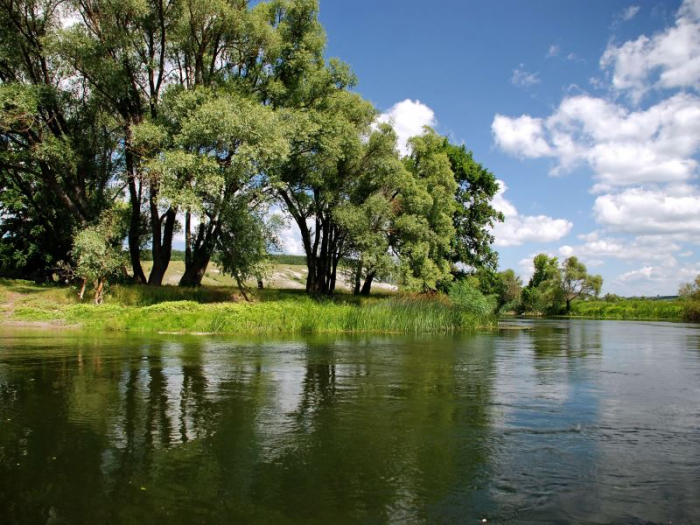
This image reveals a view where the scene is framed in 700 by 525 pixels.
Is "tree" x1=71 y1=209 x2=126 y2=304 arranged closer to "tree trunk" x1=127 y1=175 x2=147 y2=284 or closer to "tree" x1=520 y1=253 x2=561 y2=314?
"tree trunk" x1=127 y1=175 x2=147 y2=284

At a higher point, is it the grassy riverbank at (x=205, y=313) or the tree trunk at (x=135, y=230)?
the tree trunk at (x=135, y=230)

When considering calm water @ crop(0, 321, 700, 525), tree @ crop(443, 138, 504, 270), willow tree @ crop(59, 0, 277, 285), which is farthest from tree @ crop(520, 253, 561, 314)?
calm water @ crop(0, 321, 700, 525)

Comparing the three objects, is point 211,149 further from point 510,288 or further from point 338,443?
point 510,288

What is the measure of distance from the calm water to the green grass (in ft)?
186

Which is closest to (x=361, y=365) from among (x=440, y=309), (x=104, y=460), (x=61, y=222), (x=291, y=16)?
(x=104, y=460)

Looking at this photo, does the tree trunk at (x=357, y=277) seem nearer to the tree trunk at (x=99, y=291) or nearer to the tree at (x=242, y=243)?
the tree at (x=242, y=243)

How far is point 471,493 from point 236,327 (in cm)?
1972

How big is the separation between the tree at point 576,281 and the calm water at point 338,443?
7802 cm

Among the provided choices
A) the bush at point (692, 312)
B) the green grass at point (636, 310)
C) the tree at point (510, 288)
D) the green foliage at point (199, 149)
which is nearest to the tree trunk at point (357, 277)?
the green foliage at point (199, 149)

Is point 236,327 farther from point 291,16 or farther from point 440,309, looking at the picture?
point 291,16

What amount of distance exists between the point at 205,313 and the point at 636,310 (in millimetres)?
62531

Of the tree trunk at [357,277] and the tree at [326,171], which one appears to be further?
the tree trunk at [357,277]

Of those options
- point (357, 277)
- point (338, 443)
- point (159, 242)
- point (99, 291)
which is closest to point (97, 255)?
point (99, 291)

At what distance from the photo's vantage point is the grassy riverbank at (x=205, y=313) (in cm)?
2405
